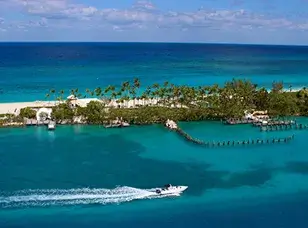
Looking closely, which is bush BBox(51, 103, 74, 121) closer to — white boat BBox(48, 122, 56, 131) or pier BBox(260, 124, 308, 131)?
white boat BBox(48, 122, 56, 131)

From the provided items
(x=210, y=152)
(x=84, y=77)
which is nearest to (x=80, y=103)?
(x=210, y=152)

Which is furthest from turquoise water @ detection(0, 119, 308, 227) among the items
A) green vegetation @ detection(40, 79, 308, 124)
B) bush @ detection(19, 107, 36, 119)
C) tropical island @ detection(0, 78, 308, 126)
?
bush @ detection(19, 107, 36, 119)

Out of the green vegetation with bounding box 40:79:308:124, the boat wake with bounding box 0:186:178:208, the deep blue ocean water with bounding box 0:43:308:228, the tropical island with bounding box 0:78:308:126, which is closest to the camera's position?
the deep blue ocean water with bounding box 0:43:308:228

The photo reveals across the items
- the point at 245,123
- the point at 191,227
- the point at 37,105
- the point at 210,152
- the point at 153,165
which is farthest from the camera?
the point at 37,105

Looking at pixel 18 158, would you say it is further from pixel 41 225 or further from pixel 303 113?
pixel 303 113

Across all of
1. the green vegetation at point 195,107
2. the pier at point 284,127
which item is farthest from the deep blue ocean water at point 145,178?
the green vegetation at point 195,107

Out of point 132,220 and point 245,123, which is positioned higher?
point 245,123

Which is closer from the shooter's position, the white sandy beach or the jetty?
the jetty
